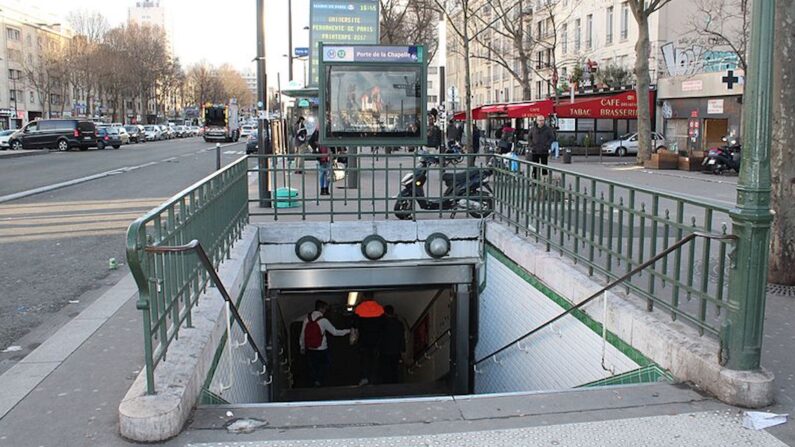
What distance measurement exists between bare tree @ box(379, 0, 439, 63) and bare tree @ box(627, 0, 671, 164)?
9.45 metres

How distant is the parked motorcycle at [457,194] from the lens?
10.4 m

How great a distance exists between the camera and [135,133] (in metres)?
59.6

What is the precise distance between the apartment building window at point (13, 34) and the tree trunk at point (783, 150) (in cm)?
8106

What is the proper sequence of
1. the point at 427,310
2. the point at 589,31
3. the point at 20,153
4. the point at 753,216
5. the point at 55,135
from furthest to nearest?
1. the point at 589,31
2. the point at 55,135
3. the point at 20,153
4. the point at 427,310
5. the point at 753,216

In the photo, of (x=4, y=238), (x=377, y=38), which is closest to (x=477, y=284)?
(x=4, y=238)

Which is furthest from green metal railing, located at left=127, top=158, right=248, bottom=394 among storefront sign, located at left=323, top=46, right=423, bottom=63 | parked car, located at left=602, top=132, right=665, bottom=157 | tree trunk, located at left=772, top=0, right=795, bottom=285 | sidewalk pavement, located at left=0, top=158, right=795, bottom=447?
parked car, located at left=602, top=132, right=665, bottom=157

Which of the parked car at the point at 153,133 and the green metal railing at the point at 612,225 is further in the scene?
the parked car at the point at 153,133

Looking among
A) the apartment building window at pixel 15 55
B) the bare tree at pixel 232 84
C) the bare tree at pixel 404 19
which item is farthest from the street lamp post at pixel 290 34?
the bare tree at pixel 232 84

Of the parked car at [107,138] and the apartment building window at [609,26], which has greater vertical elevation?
the apartment building window at [609,26]

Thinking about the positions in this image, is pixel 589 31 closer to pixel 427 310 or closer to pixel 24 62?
pixel 427 310

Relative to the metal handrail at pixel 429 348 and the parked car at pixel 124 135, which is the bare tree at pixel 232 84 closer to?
the parked car at pixel 124 135

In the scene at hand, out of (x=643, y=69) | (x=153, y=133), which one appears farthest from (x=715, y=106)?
(x=153, y=133)

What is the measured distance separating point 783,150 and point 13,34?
82.6 m

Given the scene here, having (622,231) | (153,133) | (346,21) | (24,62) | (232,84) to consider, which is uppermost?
(232,84)
